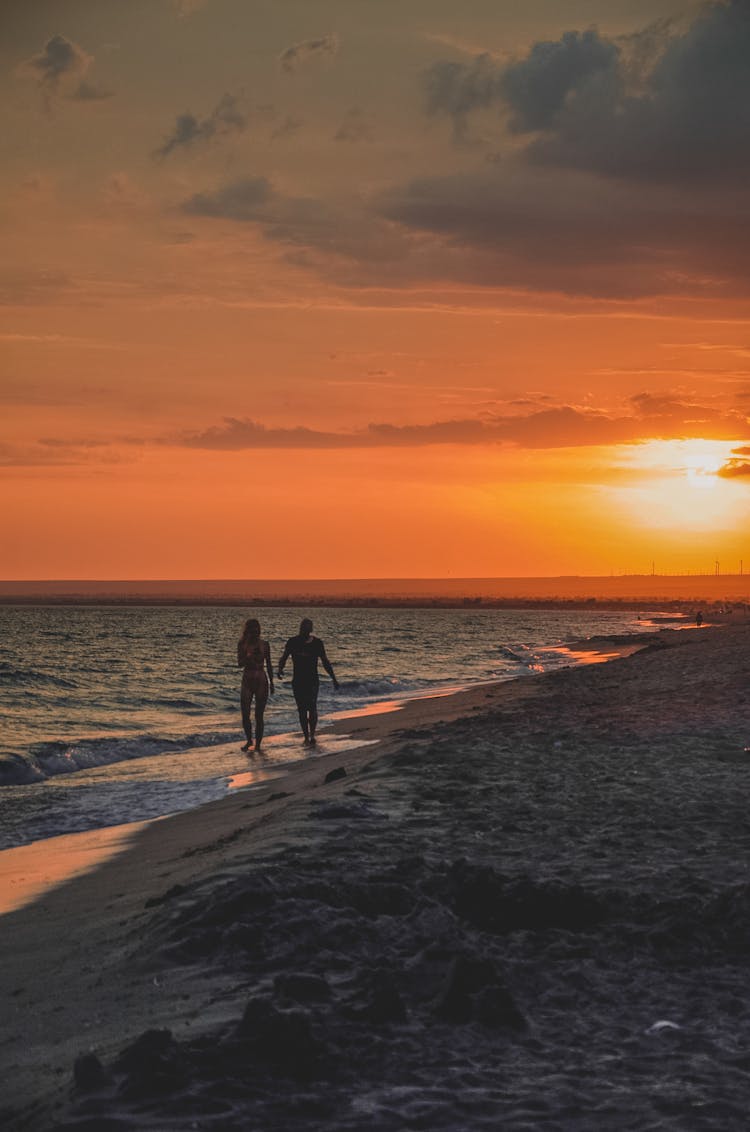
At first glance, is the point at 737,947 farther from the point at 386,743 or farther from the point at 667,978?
the point at 386,743

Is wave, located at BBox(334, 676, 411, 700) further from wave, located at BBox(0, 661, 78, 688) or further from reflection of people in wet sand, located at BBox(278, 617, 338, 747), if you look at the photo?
reflection of people in wet sand, located at BBox(278, 617, 338, 747)

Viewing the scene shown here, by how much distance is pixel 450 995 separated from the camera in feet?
16.3

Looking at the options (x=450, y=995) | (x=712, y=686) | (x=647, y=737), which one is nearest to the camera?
(x=450, y=995)

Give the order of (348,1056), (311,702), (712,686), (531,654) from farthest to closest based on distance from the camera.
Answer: (531,654), (712,686), (311,702), (348,1056)

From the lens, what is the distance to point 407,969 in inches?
213

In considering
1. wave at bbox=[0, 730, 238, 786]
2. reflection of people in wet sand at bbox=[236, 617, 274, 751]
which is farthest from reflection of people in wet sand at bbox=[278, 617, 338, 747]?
wave at bbox=[0, 730, 238, 786]

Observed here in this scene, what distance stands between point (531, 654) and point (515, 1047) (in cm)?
5765

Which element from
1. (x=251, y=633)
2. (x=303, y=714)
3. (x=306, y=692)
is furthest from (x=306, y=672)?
(x=251, y=633)

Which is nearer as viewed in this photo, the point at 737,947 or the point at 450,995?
the point at 450,995

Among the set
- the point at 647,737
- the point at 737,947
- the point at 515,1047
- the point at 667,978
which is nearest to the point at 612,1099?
the point at 515,1047

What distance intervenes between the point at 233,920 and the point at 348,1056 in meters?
1.91

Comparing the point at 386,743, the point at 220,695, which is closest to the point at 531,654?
the point at 220,695

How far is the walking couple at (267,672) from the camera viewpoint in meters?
20.0

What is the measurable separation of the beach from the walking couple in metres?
9.20
